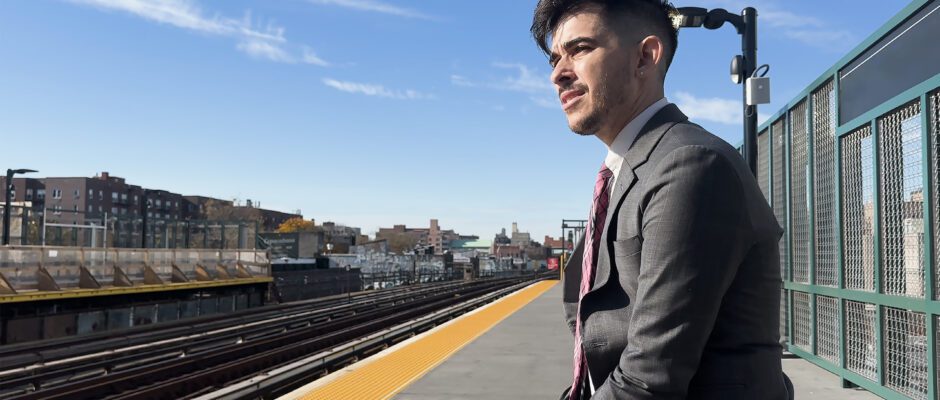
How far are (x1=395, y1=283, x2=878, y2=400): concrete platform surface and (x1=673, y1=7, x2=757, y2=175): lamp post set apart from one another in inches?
95.0

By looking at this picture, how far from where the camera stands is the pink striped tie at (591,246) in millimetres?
1766

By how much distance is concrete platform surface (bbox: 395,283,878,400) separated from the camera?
7.73 metres

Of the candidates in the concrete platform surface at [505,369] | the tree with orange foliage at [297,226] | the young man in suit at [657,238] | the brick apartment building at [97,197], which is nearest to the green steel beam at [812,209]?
the concrete platform surface at [505,369]

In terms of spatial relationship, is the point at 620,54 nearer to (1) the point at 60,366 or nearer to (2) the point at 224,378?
(2) the point at 224,378

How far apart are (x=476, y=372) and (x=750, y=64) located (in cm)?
499

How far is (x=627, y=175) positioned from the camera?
5.43 ft

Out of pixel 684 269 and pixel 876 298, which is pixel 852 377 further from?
pixel 684 269

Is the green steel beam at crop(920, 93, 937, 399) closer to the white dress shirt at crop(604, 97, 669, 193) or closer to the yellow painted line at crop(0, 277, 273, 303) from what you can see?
the white dress shirt at crop(604, 97, 669, 193)

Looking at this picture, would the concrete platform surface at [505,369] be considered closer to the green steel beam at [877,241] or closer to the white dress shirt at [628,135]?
the green steel beam at [877,241]

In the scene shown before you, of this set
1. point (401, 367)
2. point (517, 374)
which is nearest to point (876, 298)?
point (517, 374)

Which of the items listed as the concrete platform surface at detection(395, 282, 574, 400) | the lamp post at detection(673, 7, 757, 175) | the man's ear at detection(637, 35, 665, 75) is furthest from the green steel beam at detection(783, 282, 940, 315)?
the man's ear at detection(637, 35, 665, 75)

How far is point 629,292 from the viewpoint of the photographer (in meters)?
1.58

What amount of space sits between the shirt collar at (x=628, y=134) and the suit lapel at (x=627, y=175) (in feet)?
0.16

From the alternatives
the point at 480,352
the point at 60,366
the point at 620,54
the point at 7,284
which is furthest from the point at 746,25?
the point at 7,284
